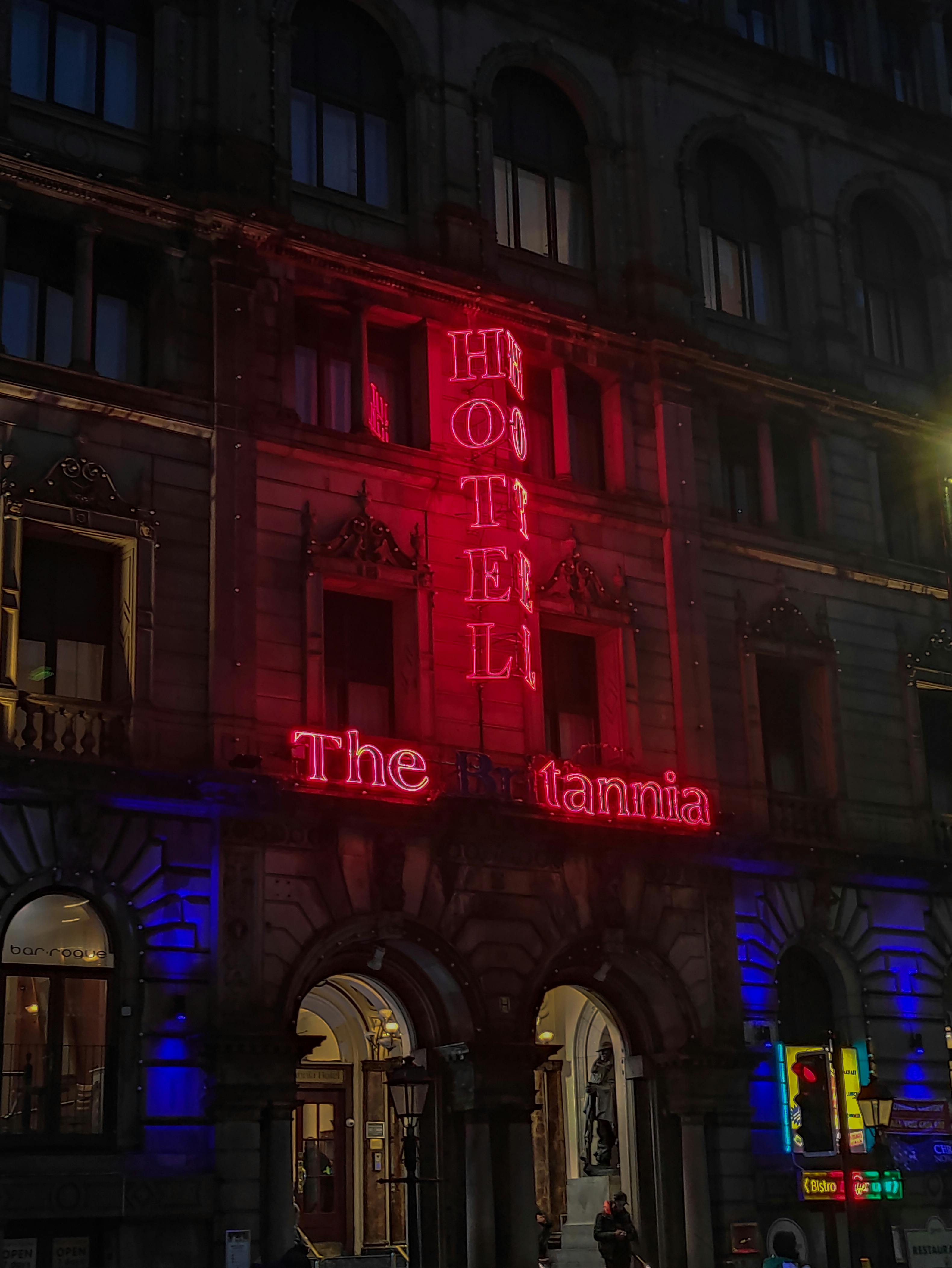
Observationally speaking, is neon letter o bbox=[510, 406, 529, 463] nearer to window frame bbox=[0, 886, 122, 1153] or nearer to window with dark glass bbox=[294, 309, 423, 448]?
window with dark glass bbox=[294, 309, 423, 448]

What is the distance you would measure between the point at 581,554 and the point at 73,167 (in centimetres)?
1139

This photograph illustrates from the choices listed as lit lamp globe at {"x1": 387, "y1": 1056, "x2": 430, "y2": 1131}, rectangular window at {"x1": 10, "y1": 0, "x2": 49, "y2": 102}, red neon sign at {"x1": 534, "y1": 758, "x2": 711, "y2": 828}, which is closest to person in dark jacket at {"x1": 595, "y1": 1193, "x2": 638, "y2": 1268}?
lit lamp globe at {"x1": 387, "y1": 1056, "x2": 430, "y2": 1131}

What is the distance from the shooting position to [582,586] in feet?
107

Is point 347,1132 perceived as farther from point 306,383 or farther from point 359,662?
point 306,383

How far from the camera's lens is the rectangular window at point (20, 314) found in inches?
1125

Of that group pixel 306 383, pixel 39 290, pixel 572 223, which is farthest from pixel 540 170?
pixel 39 290

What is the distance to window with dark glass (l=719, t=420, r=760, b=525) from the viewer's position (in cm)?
3622

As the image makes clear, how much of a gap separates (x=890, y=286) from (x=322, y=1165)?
2333 cm

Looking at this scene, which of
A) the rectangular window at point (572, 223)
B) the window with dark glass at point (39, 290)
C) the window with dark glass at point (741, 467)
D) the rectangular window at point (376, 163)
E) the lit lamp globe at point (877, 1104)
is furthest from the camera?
the window with dark glass at point (741, 467)

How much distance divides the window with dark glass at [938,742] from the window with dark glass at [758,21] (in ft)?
50.4

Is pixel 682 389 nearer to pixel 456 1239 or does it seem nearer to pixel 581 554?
pixel 581 554

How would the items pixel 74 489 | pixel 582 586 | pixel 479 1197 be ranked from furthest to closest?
1. pixel 582 586
2. pixel 479 1197
3. pixel 74 489

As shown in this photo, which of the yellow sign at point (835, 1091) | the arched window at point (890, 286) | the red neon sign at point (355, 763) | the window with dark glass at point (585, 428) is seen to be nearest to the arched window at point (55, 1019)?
the red neon sign at point (355, 763)

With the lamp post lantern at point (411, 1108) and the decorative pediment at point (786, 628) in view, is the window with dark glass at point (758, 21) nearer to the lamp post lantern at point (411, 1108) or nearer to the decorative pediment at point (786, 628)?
the decorative pediment at point (786, 628)
